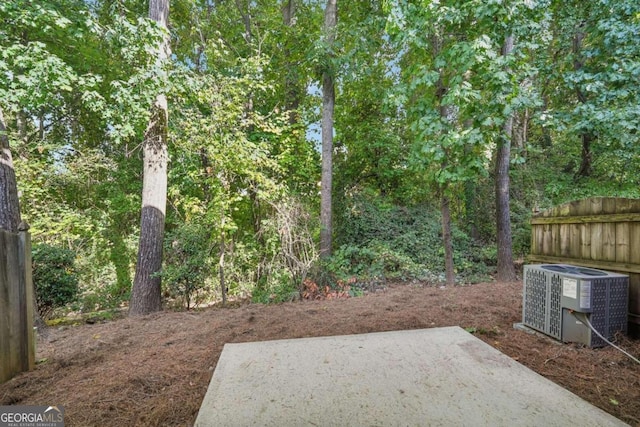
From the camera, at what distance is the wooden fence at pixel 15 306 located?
2.03m

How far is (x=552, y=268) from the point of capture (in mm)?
2523

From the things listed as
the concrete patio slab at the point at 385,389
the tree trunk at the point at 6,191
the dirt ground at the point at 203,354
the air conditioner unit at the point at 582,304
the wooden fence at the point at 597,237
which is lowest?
the dirt ground at the point at 203,354

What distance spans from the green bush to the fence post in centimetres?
307

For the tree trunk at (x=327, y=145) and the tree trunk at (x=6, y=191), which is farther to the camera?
the tree trunk at (x=327, y=145)

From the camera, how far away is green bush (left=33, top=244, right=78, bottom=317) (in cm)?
455

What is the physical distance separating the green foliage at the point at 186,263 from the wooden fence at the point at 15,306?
8.14ft

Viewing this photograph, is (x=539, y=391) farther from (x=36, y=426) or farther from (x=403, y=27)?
(x=403, y=27)

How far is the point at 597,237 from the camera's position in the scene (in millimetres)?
2631

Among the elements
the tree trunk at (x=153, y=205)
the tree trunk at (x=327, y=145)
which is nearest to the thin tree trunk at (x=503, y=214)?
the tree trunk at (x=327, y=145)

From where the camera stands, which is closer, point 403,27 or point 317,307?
point 317,307

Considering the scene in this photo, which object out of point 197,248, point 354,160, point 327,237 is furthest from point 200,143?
point 354,160

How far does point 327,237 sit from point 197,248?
108 inches

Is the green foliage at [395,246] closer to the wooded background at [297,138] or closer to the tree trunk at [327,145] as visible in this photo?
the wooded background at [297,138]

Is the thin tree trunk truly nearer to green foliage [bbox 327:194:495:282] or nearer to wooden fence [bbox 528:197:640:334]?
green foliage [bbox 327:194:495:282]
